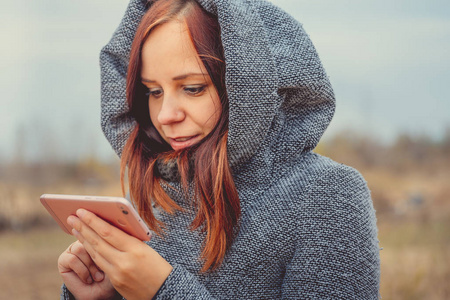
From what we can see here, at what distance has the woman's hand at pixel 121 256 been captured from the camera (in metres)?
1.02

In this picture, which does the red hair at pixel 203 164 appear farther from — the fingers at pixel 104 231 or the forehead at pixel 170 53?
the fingers at pixel 104 231

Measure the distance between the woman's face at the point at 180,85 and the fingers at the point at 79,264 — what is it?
0.36m

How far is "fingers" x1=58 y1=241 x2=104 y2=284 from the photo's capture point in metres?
1.20

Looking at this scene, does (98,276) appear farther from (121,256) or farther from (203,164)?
(203,164)

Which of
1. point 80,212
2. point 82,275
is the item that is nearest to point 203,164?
point 80,212

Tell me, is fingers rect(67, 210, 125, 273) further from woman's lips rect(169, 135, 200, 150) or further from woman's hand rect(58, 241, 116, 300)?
woman's lips rect(169, 135, 200, 150)

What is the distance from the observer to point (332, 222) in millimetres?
1155

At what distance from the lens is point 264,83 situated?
1.17 m

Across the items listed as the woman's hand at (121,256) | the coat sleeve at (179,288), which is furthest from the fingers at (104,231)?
the coat sleeve at (179,288)

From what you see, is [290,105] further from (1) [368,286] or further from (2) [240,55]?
(1) [368,286]

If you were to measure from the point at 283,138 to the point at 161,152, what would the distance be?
1.15 feet

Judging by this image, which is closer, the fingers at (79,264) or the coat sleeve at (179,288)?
the coat sleeve at (179,288)

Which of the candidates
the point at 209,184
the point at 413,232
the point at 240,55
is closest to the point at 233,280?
the point at 209,184

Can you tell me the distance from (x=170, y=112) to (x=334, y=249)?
516 mm
